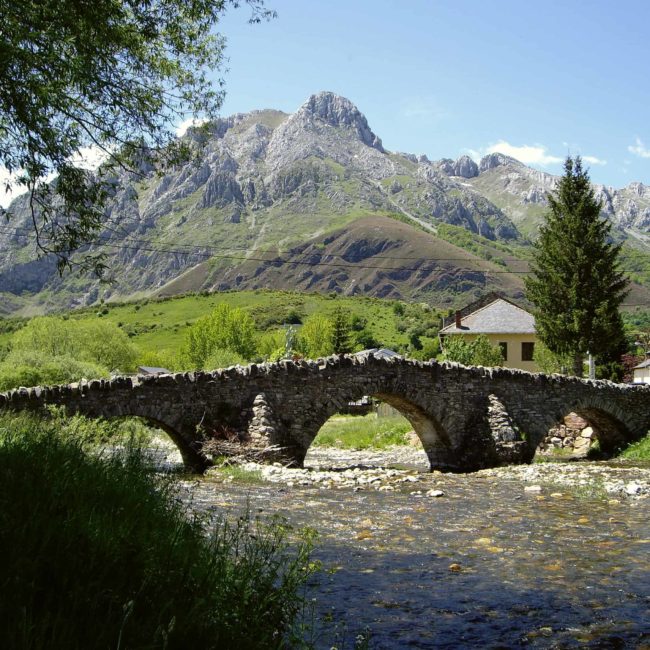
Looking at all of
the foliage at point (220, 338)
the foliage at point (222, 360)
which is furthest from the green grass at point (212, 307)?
the foliage at point (222, 360)

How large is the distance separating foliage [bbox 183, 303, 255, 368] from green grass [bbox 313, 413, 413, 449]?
43.6 m

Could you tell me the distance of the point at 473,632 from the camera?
610cm

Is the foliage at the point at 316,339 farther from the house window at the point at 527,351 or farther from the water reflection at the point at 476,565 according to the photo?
the water reflection at the point at 476,565

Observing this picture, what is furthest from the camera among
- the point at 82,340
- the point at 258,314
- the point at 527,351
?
the point at 258,314

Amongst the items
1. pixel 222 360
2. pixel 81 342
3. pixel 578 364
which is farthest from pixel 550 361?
pixel 81 342

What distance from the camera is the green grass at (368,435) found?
31703 mm

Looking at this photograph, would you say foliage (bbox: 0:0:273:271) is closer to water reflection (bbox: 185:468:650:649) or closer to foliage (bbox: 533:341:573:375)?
water reflection (bbox: 185:468:650:649)

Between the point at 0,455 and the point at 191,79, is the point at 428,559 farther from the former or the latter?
the point at 191,79

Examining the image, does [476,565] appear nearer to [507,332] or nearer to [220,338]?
[507,332]

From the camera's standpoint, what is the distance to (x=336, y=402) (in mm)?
19641

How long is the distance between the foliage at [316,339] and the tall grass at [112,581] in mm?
77103

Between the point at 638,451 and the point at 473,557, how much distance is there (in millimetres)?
17767

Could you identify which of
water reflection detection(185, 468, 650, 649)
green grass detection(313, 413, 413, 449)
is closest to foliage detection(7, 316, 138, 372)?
green grass detection(313, 413, 413, 449)

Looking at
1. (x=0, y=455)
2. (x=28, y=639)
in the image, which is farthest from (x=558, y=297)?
(x=28, y=639)
